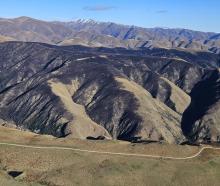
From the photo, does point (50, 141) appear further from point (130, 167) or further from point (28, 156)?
point (130, 167)

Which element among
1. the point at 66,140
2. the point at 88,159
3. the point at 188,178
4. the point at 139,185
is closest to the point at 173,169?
the point at 188,178

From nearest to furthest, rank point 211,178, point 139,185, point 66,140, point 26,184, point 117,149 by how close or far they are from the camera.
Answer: point 26,184 < point 139,185 < point 211,178 < point 117,149 < point 66,140

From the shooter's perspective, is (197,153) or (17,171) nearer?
(17,171)

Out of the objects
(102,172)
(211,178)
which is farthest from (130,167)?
(211,178)

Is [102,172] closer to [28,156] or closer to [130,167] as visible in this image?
[130,167]

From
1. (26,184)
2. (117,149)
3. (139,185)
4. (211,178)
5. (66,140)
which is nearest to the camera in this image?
(26,184)

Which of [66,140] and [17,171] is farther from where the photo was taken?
[66,140]
